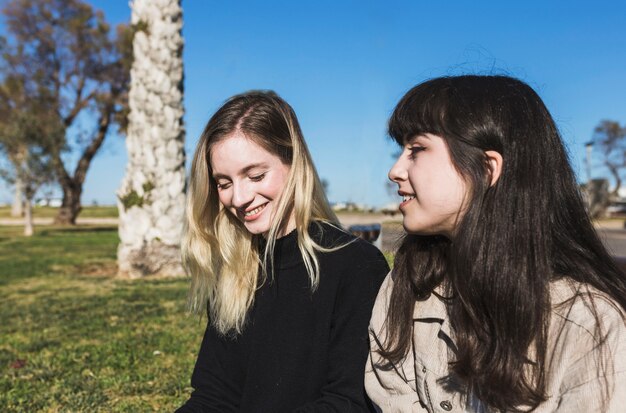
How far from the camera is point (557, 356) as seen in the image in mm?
1403

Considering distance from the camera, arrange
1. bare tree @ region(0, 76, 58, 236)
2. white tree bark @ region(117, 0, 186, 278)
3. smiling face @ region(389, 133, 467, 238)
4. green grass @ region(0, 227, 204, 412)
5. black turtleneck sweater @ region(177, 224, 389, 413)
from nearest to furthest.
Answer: smiling face @ region(389, 133, 467, 238)
black turtleneck sweater @ region(177, 224, 389, 413)
green grass @ region(0, 227, 204, 412)
white tree bark @ region(117, 0, 186, 278)
bare tree @ region(0, 76, 58, 236)

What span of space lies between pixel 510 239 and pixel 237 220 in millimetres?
1249

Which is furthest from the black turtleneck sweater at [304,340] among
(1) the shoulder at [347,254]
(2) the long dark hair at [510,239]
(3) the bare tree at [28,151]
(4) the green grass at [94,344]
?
(3) the bare tree at [28,151]

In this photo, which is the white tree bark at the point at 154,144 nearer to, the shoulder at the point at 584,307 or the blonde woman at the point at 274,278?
the blonde woman at the point at 274,278

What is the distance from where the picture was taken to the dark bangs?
1561 millimetres

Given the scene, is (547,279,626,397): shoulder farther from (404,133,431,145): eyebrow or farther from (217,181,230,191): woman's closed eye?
(217,181,230,191): woman's closed eye

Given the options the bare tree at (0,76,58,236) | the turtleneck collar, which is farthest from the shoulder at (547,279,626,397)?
the bare tree at (0,76,58,236)

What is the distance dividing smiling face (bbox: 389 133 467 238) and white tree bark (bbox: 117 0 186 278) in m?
7.97

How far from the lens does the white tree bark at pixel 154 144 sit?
9.28 metres

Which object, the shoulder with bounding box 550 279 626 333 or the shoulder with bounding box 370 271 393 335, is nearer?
the shoulder with bounding box 550 279 626 333

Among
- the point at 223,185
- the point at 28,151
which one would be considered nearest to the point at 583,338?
the point at 223,185

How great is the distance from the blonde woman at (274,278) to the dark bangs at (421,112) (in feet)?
1.82

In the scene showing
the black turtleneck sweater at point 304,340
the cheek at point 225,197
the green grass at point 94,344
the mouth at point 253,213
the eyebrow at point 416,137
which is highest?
the eyebrow at point 416,137

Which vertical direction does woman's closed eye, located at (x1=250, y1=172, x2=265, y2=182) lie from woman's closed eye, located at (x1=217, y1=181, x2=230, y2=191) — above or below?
above
